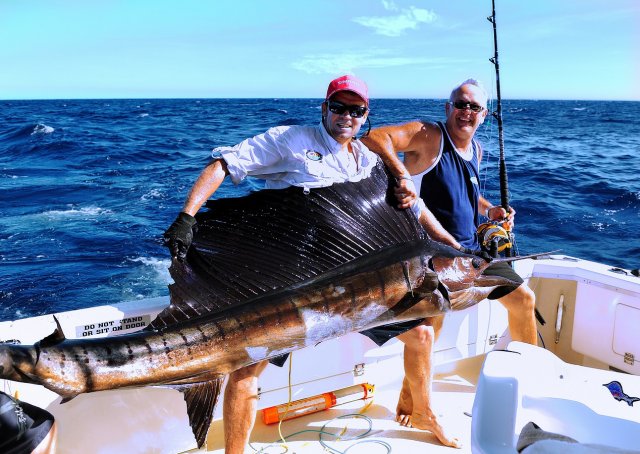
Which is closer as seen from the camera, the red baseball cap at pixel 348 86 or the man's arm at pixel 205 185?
the man's arm at pixel 205 185

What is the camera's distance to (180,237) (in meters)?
1.80

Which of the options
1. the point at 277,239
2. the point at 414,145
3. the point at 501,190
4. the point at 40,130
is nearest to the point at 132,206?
the point at 501,190

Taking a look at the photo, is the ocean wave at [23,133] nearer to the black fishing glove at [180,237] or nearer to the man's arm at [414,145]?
the man's arm at [414,145]

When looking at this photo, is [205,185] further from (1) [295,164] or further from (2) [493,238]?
(2) [493,238]

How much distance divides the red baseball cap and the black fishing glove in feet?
2.42

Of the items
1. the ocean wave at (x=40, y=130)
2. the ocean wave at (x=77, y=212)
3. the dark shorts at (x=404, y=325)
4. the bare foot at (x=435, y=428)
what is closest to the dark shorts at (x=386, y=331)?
the dark shorts at (x=404, y=325)

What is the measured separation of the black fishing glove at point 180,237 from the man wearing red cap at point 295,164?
0.29 feet

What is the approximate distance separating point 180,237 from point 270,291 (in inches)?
12.9

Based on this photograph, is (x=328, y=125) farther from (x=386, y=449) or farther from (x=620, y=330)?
(x=620, y=330)

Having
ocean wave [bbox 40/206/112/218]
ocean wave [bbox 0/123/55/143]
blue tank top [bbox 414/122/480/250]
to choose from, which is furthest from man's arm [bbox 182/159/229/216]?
ocean wave [bbox 0/123/55/143]

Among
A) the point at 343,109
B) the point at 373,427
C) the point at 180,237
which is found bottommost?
the point at 373,427

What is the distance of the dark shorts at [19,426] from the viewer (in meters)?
1.59

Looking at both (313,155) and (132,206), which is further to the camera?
(132,206)

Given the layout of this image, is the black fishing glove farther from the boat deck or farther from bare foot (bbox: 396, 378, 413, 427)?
bare foot (bbox: 396, 378, 413, 427)
